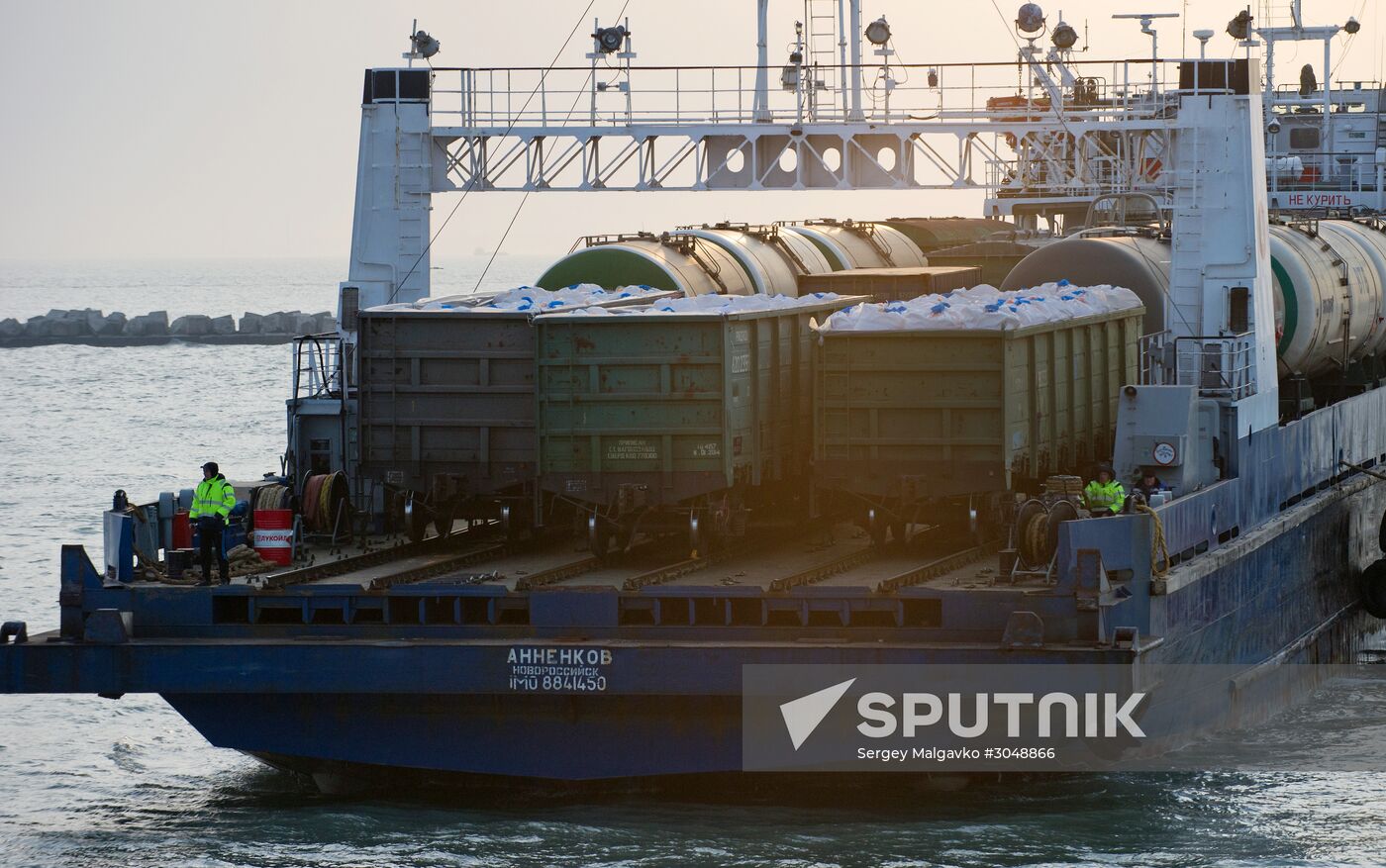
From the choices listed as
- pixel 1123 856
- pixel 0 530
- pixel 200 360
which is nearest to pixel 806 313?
pixel 1123 856

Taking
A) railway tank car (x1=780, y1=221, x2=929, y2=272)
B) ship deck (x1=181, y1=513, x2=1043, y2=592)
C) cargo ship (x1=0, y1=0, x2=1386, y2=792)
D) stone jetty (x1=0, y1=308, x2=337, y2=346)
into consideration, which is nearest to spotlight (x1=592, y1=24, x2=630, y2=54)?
cargo ship (x1=0, y1=0, x2=1386, y2=792)

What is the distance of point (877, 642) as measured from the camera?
17.7 m

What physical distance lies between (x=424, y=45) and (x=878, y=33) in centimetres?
1038

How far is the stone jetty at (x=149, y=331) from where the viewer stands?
129m

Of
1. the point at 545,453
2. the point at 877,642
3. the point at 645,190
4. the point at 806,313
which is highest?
the point at 645,190

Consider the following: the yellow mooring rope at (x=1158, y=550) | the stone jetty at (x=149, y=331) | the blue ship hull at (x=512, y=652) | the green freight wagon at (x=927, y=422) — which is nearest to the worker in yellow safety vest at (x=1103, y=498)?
the yellow mooring rope at (x=1158, y=550)

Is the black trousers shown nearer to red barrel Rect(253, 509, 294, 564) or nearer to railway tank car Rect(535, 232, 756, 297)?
red barrel Rect(253, 509, 294, 564)

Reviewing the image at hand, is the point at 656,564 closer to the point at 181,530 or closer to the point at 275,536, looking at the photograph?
the point at 275,536

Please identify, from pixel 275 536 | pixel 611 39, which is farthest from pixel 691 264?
pixel 275 536

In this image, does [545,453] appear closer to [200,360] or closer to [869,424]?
[869,424]

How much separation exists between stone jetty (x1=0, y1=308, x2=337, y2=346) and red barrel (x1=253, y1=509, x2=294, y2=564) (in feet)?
358

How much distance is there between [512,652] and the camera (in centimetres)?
1764

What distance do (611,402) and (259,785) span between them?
5257mm

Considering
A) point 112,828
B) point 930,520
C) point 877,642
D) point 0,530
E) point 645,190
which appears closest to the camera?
point 877,642
